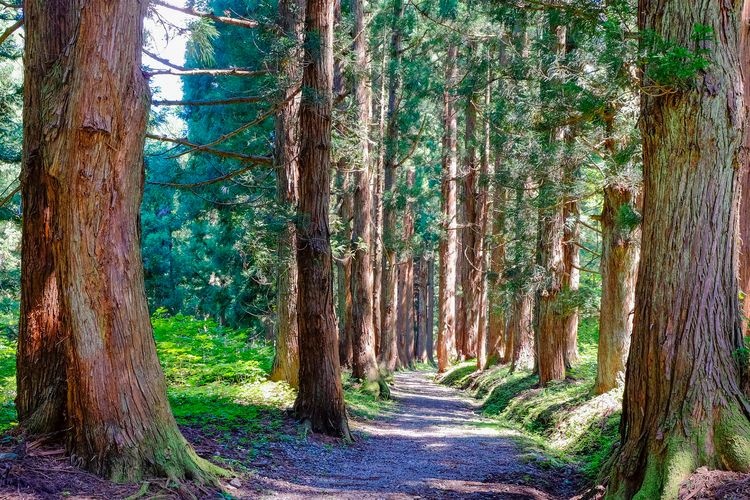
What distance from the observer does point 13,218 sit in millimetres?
11070

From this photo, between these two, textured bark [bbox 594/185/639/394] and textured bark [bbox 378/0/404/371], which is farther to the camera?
textured bark [bbox 378/0/404/371]

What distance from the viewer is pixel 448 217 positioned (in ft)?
79.4

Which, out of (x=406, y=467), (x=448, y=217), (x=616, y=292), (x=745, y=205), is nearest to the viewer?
(x=745, y=205)

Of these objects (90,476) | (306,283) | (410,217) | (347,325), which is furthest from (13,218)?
(410,217)

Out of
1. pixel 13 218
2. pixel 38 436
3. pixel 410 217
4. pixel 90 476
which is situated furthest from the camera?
pixel 410 217

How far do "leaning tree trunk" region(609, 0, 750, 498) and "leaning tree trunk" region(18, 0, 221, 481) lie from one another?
3.90 metres

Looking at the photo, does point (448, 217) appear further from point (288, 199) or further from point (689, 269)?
point (689, 269)

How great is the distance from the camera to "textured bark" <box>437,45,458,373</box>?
23.8 m

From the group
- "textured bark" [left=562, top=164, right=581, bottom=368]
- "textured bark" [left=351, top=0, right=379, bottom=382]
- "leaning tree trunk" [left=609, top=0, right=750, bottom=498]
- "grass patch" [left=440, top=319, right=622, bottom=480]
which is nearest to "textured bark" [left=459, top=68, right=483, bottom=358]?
"textured bark" [left=351, top=0, right=379, bottom=382]

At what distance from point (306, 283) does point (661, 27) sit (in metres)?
5.95

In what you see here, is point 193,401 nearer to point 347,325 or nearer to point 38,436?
point 38,436

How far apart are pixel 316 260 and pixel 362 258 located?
23.4ft

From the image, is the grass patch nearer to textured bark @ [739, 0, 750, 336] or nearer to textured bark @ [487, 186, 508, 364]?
textured bark @ [739, 0, 750, 336]

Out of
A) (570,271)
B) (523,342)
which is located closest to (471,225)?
(523,342)
